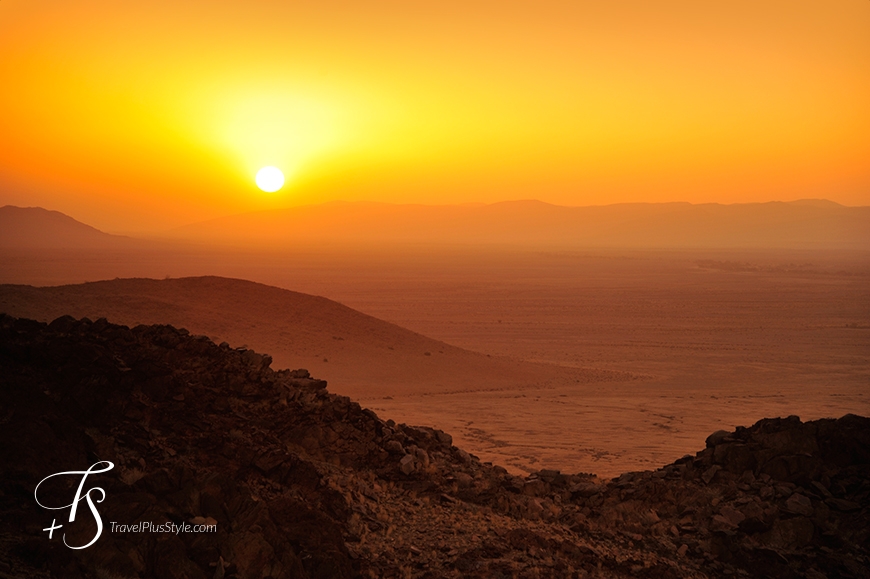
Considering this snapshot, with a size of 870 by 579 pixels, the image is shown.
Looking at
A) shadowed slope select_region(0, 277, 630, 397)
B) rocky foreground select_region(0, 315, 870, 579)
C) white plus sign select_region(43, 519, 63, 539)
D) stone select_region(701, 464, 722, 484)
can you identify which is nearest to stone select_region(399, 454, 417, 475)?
rocky foreground select_region(0, 315, 870, 579)

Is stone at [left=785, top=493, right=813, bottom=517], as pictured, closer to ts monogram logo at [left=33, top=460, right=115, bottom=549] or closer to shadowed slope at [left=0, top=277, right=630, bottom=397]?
ts monogram logo at [left=33, top=460, right=115, bottom=549]

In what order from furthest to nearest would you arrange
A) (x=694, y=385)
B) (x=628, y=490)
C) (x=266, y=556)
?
(x=694, y=385) → (x=628, y=490) → (x=266, y=556)

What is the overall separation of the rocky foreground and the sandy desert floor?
13.1ft

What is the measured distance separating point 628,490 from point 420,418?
8.68 m

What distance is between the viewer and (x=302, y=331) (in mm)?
26812

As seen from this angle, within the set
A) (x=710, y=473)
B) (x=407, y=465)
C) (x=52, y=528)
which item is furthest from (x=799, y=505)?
(x=52, y=528)

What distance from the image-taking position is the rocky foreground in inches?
278

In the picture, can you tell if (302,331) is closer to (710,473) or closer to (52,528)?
(710,473)

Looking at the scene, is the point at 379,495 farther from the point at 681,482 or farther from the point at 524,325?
the point at 524,325

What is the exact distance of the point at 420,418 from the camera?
1853 cm

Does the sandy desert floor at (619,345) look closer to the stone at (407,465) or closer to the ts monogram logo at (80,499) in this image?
the stone at (407,465)

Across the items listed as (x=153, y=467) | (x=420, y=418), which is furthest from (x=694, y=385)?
(x=153, y=467)

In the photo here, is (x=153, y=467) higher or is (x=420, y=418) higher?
(x=153, y=467)

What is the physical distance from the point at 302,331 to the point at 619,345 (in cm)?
1417
